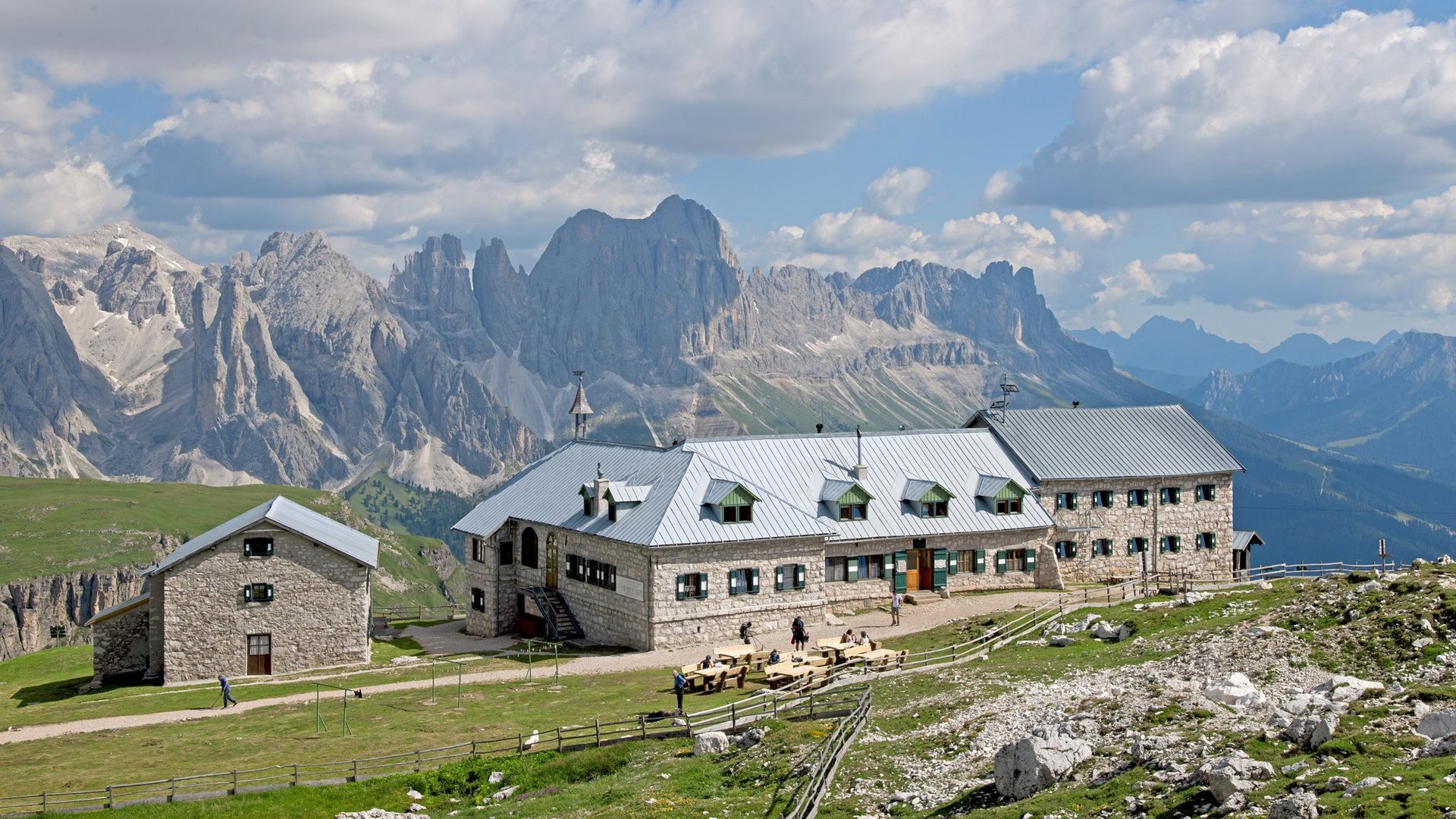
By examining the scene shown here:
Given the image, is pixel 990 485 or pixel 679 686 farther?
pixel 990 485

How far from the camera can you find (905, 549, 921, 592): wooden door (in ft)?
218

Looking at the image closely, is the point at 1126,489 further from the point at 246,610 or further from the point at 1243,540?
the point at 246,610

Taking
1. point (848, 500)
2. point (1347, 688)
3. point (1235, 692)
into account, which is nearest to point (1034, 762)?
point (1235, 692)

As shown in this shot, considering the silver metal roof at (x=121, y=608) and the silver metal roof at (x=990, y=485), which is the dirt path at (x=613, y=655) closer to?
the silver metal roof at (x=990, y=485)

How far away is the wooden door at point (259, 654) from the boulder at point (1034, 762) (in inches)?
1715

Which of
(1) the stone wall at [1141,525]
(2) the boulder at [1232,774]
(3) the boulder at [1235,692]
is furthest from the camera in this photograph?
(1) the stone wall at [1141,525]

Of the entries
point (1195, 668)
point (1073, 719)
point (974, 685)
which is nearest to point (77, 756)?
point (974, 685)

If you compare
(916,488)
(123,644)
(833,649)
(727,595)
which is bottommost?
(123,644)

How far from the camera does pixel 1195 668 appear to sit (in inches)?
1462

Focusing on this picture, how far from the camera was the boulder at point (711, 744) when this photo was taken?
37.3 meters

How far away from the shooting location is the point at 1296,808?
21.1 meters

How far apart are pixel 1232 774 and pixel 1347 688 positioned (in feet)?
28.3

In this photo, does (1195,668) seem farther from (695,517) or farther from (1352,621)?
(695,517)

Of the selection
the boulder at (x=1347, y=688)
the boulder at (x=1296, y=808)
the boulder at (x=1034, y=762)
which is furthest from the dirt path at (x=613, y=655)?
the boulder at (x=1296, y=808)
